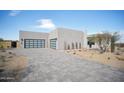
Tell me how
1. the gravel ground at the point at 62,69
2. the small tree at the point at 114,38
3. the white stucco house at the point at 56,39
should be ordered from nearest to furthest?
the gravel ground at the point at 62,69
the small tree at the point at 114,38
the white stucco house at the point at 56,39

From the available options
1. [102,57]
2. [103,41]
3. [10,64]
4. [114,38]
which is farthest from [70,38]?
[10,64]

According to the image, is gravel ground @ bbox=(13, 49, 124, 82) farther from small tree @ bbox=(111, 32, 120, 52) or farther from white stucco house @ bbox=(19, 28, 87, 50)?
small tree @ bbox=(111, 32, 120, 52)

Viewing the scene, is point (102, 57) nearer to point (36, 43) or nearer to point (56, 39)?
point (56, 39)

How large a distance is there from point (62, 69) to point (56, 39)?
98 cm

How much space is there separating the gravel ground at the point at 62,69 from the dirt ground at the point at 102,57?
140 millimetres

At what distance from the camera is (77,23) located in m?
4.99

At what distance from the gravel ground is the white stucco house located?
0.19m

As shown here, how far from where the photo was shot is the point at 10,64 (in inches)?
186

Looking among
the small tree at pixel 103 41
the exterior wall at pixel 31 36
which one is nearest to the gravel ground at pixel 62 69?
the exterior wall at pixel 31 36

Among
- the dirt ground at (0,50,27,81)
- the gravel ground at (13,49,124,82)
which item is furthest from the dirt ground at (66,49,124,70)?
the dirt ground at (0,50,27,81)

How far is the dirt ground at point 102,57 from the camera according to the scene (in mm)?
4855

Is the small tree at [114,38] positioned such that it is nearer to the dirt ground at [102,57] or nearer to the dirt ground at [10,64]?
the dirt ground at [102,57]
